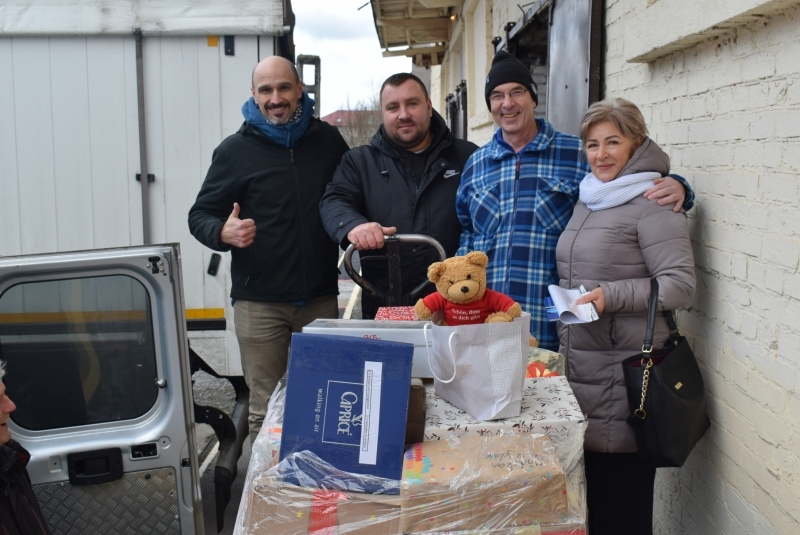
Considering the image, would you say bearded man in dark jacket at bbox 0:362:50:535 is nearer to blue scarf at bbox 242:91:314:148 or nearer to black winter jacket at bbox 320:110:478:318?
black winter jacket at bbox 320:110:478:318

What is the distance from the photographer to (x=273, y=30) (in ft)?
14.5

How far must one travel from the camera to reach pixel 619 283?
92.8 inches

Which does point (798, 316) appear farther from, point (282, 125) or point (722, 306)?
point (282, 125)

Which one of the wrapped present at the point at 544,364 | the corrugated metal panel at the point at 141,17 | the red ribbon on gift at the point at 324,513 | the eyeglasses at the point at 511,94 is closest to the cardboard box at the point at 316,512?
the red ribbon on gift at the point at 324,513

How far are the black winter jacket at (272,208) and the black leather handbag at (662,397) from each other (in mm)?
1697

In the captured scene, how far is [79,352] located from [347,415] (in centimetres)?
137

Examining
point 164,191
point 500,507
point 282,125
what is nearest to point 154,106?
point 164,191

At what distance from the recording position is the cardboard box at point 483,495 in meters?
1.67

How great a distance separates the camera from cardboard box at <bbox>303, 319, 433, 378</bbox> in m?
2.07

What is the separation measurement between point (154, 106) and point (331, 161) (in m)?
1.67

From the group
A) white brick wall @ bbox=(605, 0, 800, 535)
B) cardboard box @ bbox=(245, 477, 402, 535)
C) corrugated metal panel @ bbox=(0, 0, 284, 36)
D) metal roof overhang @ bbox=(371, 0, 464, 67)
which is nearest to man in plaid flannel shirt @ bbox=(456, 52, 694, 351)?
white brick wall @ bbox=(605, 0, 800, 535)

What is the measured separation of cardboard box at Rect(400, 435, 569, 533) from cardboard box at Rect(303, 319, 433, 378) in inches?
16.7

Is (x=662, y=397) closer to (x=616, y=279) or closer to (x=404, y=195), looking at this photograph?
(x=616, y=279)

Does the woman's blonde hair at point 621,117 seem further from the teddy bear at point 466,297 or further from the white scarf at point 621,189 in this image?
the teddy bear at point 466,297
